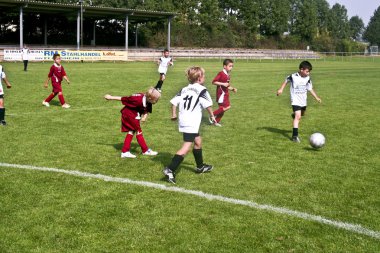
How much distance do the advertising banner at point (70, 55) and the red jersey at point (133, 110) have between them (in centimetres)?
3131

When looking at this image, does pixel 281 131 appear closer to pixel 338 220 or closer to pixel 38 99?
pixel 338 220

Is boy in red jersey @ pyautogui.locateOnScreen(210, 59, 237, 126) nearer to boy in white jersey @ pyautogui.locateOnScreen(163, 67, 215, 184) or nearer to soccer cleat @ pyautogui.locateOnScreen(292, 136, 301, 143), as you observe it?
soccer cleat @ pyautogui.locateOnScreen(292, 136, 301, 143)

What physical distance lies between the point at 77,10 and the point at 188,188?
49296mm

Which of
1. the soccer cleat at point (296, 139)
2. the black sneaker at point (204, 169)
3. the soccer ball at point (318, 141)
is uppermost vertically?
the soccer ball at point (318, 141)

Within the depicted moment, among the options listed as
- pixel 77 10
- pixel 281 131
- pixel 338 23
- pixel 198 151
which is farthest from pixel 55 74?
pixel 338 23

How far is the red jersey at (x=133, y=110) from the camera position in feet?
25.5

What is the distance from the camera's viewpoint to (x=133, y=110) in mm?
7930

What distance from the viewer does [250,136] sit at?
1023 cm

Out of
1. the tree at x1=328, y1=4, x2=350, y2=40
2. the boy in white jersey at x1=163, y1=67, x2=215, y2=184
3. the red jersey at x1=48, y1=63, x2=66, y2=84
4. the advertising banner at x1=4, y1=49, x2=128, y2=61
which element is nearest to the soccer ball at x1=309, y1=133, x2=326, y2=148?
the boy in white jersey at x1=163, y1=67, x2=215, y2=184

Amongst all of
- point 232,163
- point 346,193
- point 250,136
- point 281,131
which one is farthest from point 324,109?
point 346,193

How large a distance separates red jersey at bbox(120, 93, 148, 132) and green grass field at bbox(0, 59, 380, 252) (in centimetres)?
62

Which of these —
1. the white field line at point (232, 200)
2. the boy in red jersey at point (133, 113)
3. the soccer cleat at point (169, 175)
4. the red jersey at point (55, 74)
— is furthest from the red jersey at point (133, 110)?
the red jersey at point (55, 74)

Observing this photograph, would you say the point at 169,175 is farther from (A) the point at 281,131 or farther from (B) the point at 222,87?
(B) the point at 222,87

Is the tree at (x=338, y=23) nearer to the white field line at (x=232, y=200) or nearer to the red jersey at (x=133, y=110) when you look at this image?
the red jersey at (x=133, y=110)
